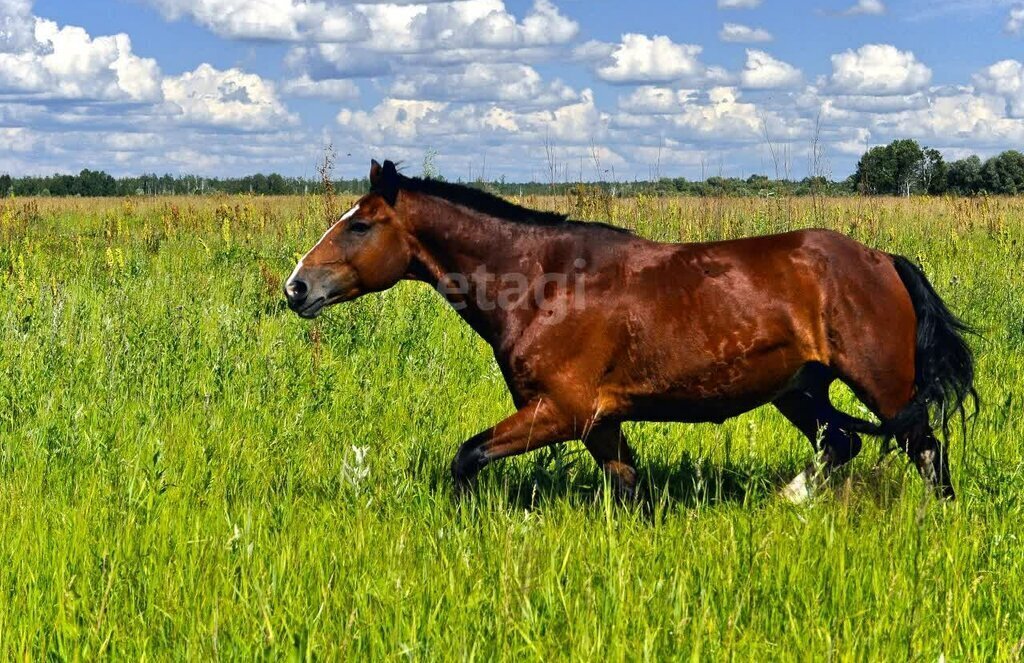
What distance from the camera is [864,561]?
12.1 ft

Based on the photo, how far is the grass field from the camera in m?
3.06

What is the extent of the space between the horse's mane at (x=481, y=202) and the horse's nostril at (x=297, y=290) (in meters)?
0.61

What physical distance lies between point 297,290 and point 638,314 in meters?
1.68

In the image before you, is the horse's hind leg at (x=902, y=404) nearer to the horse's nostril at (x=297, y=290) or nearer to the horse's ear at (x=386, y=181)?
the horse's ear at (x=386, y=181)

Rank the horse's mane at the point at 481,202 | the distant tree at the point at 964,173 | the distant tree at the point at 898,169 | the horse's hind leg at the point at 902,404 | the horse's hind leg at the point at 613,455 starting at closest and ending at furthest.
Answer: the horse's hind leg at the point at 902,404 < the horse's hind leg at the point at 613,455 < the horse's mane at the point at 481,202 < the distant tree at the point at 898,169 < the distant tree at the point at 964,173

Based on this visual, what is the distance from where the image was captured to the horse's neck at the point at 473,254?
486 cm

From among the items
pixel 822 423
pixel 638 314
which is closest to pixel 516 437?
pixel 638 314

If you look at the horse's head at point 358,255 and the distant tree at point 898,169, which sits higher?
the distant tree at point 898,169

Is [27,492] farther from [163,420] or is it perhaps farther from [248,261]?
[248,261]

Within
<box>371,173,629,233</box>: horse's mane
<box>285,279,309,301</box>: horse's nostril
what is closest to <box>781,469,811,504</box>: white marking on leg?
<box>371,173,629,233</box>: horse's mane

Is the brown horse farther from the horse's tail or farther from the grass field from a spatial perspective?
the grass field

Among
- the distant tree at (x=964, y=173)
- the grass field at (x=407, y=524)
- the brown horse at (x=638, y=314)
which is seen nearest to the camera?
the grass field at (x=407, y=524)

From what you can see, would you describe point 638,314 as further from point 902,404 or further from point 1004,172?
point 1004,172

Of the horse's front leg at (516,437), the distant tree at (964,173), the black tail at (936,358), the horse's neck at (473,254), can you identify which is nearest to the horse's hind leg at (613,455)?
the horse's front leg at (516,437)
